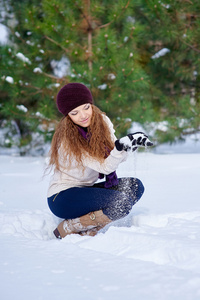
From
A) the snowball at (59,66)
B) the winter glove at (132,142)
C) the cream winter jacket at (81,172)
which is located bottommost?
the cream winter jacket at (81,172)

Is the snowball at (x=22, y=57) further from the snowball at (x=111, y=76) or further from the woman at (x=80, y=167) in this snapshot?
Result: the woman at (x=80, y=167)

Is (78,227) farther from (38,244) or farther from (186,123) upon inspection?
(186,123)

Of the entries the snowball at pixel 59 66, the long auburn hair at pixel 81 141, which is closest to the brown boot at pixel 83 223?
the long auburn hair at pixel 81 141

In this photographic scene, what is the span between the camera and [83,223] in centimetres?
168

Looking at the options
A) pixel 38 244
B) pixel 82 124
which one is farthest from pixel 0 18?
pixel 38 244

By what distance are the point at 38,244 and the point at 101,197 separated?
17.0 inches

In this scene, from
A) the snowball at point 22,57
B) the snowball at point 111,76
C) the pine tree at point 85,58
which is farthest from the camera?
the snowball at point 22,57

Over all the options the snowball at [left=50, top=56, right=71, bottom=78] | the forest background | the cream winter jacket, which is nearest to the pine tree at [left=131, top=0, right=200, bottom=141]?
the forest background

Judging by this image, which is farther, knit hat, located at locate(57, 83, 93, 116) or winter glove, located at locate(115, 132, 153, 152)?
knit hat, located at locate(57, 83, 93, 116)

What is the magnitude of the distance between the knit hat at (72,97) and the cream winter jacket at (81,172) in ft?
0.73

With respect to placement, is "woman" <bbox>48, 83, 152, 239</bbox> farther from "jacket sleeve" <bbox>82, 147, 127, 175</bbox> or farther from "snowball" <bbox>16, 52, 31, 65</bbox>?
"snowball" <bbox>16, 52, 31, 65</bbox>

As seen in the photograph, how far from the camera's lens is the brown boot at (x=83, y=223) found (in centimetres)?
167

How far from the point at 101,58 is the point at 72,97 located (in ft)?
10.2

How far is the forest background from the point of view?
175 inches
